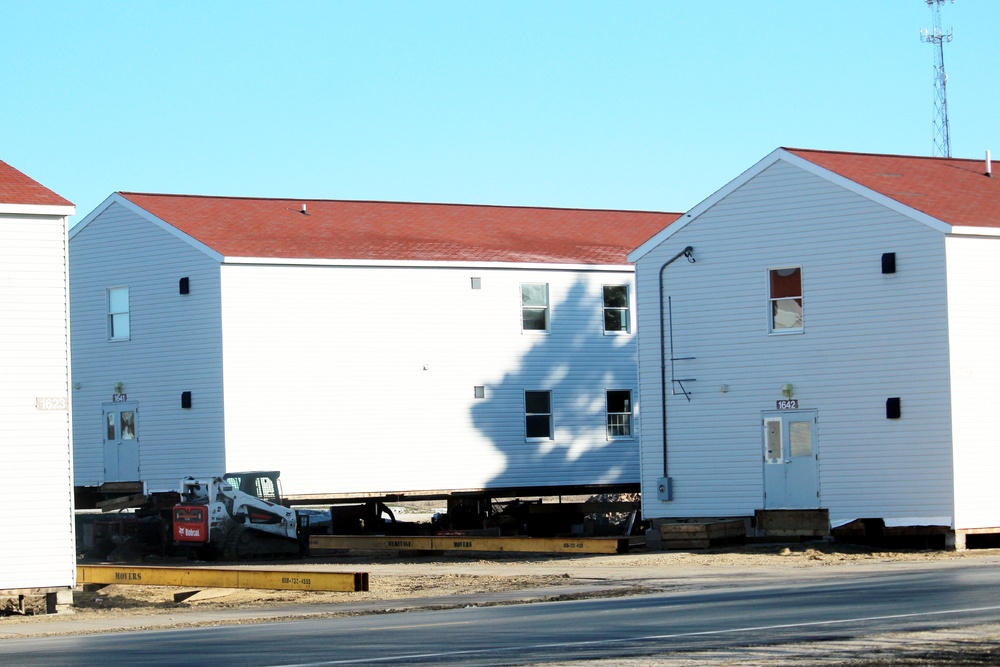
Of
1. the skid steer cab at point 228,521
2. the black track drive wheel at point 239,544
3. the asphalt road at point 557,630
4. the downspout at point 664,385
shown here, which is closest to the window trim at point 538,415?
the downspout at point 664,385

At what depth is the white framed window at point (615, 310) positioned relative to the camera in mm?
40312

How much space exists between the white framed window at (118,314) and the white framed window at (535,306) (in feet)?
33.3

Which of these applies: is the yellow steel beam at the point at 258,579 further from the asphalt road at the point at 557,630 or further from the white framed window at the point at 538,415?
the white framed window at the point at 538,415

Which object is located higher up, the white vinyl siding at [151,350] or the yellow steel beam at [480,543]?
the white vinyl siding at [151,350]

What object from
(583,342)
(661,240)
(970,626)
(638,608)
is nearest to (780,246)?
(661,240)

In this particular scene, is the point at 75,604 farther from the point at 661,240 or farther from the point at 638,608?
the point at 661,240

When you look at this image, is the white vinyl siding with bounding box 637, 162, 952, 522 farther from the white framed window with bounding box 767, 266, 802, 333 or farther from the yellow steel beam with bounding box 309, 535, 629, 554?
the yellow steel beam with bounding box 309, 535, 629, 554

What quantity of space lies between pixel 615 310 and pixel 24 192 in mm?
20482

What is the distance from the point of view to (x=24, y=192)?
22.8 meters

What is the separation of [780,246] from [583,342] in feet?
31.5

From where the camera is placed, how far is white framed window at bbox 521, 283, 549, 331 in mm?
39188

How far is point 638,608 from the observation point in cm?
1841

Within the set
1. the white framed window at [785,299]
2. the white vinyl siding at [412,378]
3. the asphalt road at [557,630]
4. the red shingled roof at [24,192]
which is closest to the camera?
the asphalt road at [557,630]

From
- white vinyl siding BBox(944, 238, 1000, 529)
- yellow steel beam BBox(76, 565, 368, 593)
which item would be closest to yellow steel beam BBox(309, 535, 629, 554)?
white vinyl siding BBox(944, 238, 1000, 529)
